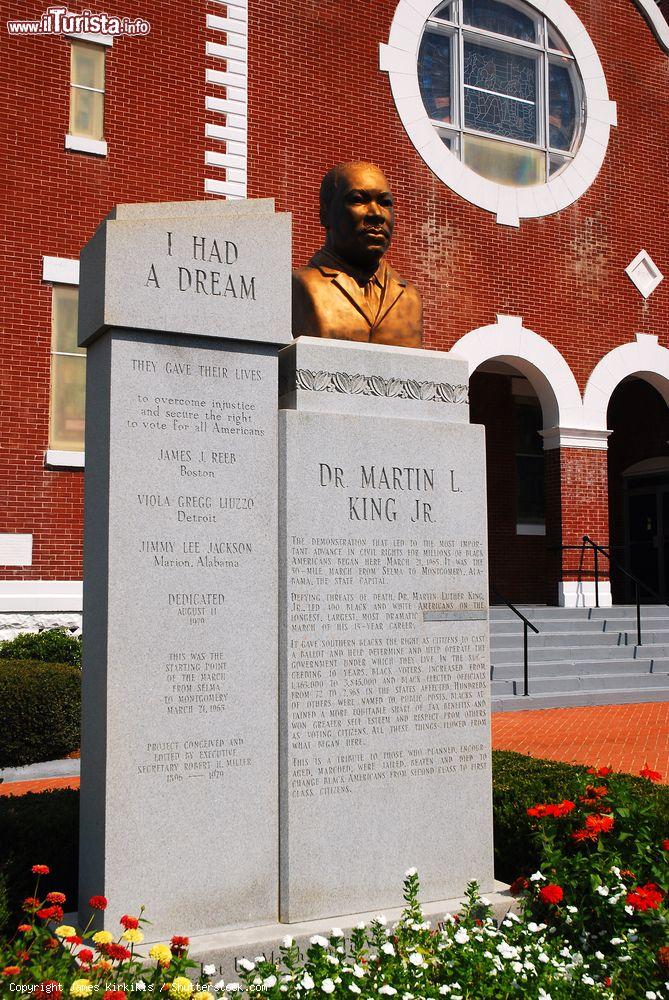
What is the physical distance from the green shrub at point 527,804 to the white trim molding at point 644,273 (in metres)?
13.0

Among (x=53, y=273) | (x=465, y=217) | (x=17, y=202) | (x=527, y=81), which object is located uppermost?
(x=527, y=81)

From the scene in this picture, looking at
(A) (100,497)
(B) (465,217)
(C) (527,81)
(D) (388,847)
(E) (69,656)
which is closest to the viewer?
(A) (100,497)

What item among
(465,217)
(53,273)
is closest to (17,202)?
(53,273)

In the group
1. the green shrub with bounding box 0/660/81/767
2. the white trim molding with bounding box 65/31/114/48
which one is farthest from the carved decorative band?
the white trim molding with bounding box 65/31/114/48

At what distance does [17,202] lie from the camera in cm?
1224

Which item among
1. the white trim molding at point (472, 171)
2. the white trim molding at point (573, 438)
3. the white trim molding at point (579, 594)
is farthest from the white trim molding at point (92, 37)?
the white trim molding at point (579, 594)

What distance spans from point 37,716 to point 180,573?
5.41 m

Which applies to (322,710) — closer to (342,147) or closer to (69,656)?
(69,656)

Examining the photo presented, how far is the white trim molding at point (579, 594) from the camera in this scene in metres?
16.0

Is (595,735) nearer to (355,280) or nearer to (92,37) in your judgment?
(355,280)

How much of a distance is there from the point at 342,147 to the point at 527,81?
4.18 m

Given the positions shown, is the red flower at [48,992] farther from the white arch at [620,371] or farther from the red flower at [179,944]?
the white arch at [620,371]

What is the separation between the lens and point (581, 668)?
501 inches

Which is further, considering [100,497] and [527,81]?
[527,81]
